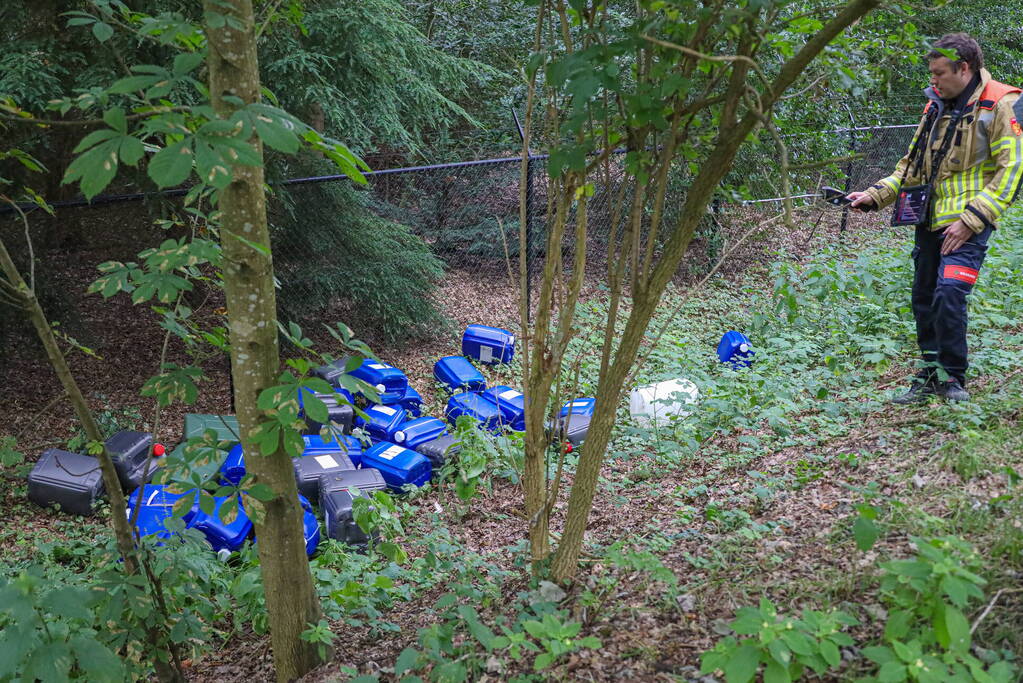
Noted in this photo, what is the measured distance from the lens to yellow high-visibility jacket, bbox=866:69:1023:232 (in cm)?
342

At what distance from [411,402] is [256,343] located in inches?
125

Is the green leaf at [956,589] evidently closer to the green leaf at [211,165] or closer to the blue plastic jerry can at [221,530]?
the green leaf at [211,165]

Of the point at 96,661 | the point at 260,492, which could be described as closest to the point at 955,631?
the point at 260,492

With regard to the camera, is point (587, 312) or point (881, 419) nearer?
point (881, 419)

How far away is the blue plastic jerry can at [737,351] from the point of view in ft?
18.2

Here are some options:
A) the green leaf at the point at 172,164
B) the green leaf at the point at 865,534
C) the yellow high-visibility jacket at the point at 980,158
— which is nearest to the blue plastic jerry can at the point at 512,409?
the yellow high-visibility jacket at the point at 980,158

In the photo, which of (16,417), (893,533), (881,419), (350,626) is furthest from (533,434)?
(16,417)

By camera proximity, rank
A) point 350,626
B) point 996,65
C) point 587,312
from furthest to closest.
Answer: point 996,65
point 587,312
point 350,626

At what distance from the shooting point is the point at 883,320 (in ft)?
17.8

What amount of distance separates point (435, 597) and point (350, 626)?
0.36 metres

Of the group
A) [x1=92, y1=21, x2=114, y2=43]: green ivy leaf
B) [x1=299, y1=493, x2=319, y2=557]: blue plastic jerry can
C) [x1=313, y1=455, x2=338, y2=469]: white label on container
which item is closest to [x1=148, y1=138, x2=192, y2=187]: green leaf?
[x1=92, y1=21, x2=114, y2=43]: green ivy leaf

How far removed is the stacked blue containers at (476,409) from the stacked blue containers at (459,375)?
0.39 metres

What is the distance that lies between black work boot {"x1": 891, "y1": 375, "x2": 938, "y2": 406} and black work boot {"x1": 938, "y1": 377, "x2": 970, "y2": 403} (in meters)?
0.06

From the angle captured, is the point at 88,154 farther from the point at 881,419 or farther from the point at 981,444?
the point at 881,419
